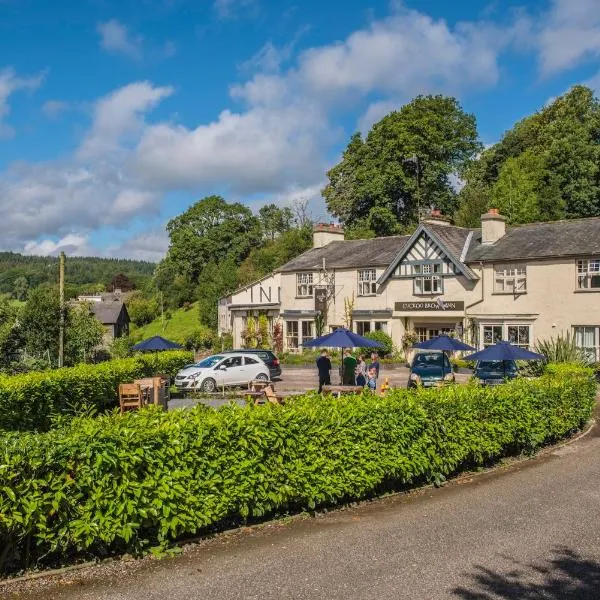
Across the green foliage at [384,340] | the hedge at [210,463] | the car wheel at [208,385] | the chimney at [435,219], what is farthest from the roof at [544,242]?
the hedge at [210,463]

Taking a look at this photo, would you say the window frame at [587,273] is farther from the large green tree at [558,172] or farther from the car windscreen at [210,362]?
the large green tree at [558,172]

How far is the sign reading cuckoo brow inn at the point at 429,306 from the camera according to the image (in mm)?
36659

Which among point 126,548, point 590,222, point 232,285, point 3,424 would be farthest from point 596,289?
point 232,285

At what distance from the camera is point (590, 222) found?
1352 inches

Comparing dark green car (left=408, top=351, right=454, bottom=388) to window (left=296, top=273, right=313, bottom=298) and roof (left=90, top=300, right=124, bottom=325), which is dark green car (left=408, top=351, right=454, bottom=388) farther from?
roof (left=90, top=300, right=124, bottom=325)

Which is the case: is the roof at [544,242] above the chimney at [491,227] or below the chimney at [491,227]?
below

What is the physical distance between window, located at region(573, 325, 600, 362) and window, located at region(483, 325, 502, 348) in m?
3.87

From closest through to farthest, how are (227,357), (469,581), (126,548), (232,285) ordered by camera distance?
(469,581) → (126,548) → (227,357) → (232,285)

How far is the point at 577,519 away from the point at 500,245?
91.0 ft

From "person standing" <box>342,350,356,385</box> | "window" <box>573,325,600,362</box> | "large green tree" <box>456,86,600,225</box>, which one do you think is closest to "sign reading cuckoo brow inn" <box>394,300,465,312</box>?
"window" <box>573,325,600,362</box>

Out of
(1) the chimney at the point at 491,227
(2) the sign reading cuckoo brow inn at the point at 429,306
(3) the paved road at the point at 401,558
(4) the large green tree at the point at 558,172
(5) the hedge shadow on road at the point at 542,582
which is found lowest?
(5) the hedge shadow on road at the point at 542,582

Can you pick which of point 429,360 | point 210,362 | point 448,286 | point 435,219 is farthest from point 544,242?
point 210,362

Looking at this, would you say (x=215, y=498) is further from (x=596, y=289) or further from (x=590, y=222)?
(x=590, y=222)

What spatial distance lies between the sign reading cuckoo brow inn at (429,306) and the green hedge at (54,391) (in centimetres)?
1831
